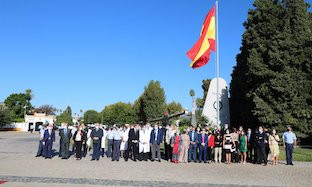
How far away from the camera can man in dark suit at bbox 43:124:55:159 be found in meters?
17.6

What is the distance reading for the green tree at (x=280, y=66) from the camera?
29.5 metres

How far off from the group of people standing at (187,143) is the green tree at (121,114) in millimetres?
70297

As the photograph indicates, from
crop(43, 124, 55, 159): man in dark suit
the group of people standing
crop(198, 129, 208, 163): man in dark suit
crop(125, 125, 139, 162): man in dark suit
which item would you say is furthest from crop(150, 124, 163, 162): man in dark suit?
crop(43, 124, 55, 159): man in dark suit

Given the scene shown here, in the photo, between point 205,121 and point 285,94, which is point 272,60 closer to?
point 285,94

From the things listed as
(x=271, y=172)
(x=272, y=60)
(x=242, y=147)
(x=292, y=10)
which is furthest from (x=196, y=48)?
(x=292, y=10)

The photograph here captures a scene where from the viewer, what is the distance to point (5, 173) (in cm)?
1140

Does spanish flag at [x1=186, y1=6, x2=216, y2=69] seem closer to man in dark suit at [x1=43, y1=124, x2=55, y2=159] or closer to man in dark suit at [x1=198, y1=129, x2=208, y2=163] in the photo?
man in dark suit at [x1=198, y1=129, x2=208, y2=163]

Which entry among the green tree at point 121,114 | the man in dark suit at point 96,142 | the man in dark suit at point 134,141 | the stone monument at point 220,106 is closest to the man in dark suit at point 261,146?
the man in dark suit at point 134,141

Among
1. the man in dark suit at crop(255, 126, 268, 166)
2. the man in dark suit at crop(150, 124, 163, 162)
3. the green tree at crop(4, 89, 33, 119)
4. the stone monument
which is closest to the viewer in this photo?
the man in dark suit at crop(255, 126, 268, 166)

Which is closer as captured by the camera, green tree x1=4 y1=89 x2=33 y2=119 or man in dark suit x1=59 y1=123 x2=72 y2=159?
man in dark suit x1=59 y1=123 x2=72 y2=159

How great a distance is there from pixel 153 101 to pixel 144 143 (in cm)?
4586

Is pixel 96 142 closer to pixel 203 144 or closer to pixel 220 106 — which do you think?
pixel 203 144

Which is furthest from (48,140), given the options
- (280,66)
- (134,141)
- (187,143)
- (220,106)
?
(280,66)

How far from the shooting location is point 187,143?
17.2 meters
